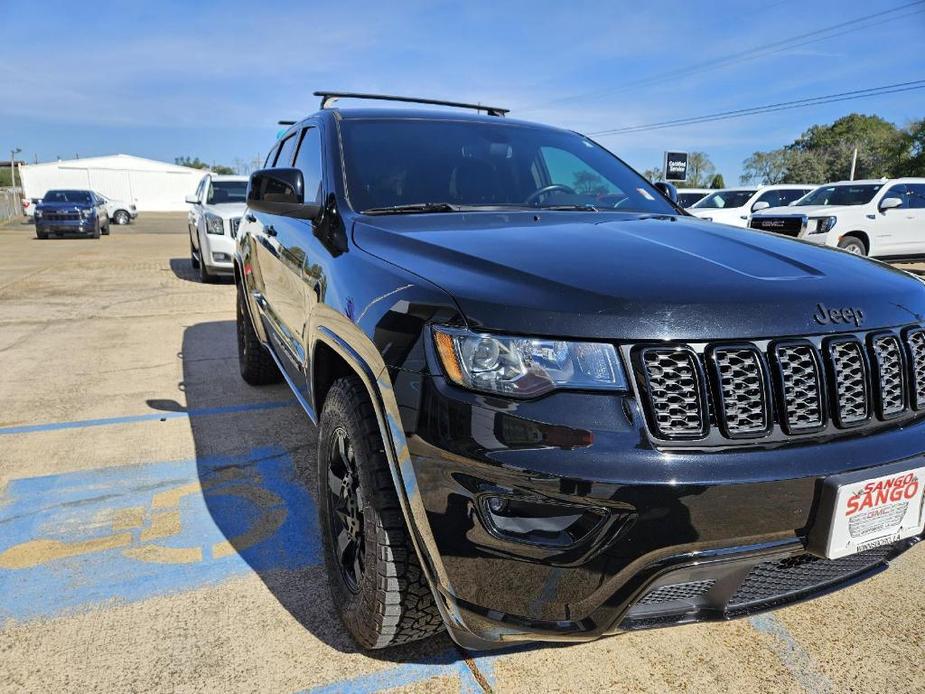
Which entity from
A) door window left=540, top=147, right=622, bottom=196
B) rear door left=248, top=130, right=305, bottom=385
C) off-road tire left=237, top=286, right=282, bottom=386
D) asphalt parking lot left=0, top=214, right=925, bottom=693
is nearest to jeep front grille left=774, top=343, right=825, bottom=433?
asphalt parking lot left=0, top=214, right=925, bottom=693

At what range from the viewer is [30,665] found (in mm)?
2090

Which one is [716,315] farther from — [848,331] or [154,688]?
[154,688]

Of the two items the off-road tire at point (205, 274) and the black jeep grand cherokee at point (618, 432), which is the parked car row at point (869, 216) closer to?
the off-road tire at point (205, 274)

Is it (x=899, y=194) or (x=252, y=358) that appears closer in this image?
(x=252, y=358)

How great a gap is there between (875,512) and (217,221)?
1006 cm

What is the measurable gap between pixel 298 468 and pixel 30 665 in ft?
5.23

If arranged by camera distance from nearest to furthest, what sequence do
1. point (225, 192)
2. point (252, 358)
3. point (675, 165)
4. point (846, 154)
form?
point (252, 358) → point (225, 192) → point (675, 165) → point (846, 154)

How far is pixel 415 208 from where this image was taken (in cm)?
260

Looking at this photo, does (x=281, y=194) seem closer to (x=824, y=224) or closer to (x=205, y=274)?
(x=205, y=274)

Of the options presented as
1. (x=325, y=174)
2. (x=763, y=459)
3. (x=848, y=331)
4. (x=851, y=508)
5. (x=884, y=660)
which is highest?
(x=325, y=174)

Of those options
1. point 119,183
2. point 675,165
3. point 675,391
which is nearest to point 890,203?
point 675,165

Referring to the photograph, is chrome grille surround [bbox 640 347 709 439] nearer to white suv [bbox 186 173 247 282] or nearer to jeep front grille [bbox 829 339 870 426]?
jeep front grille [bbox 829 339 870 426]

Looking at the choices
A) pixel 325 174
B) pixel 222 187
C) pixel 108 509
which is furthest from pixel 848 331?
pixel 222 187

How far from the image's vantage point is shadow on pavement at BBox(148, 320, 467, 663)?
92.6 inches
